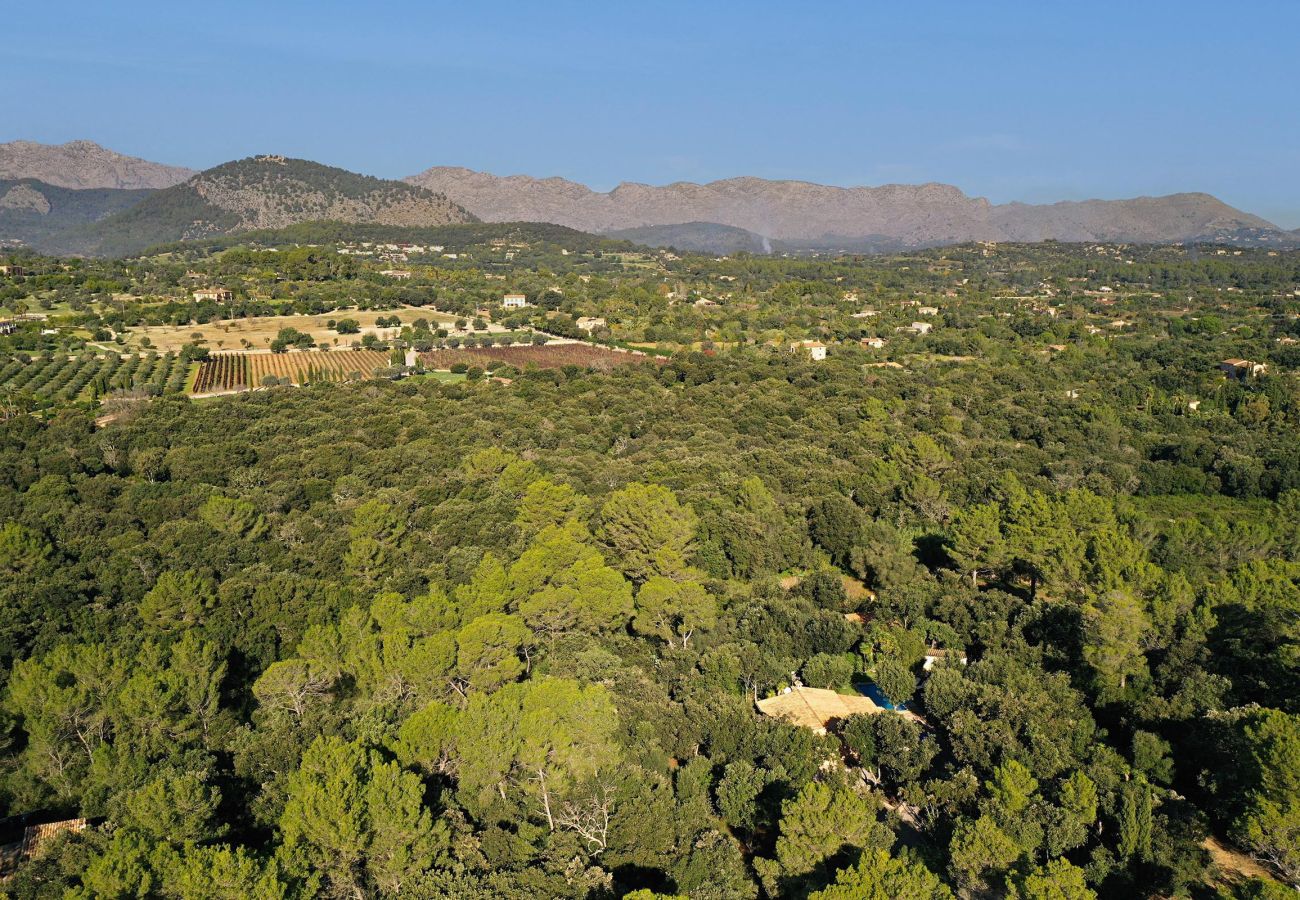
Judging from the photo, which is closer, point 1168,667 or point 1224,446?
point 1168,667

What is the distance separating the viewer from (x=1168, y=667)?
21203mm

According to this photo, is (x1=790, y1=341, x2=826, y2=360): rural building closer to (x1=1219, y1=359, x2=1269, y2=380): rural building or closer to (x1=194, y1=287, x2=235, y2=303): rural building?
(x1=1219, y1=359, x2=1269, y2=380): rural building

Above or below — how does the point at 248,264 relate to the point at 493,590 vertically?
above

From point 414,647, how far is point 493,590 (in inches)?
135

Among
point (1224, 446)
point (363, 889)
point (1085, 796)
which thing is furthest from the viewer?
point (1224, 446)

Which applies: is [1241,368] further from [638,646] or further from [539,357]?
[638,646]

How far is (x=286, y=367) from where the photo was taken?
198 ft

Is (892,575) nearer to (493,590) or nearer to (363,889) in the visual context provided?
(493,590)

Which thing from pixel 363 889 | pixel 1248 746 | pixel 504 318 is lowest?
pixel 363 889

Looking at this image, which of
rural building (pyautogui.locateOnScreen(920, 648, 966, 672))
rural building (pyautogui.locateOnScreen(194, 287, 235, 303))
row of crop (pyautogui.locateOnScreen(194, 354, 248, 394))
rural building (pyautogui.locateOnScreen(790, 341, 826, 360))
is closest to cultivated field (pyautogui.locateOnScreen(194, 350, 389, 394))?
row of crop (pyautogui.locateOnScreen(194, 354, 248, 394))

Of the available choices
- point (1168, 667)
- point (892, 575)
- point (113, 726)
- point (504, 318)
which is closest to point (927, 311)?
point (504, 318)

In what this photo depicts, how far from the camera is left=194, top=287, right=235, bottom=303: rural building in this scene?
79812 millimetres

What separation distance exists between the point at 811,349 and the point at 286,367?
43033 mm

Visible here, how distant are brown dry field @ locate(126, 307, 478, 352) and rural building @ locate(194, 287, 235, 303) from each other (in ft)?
24.7
